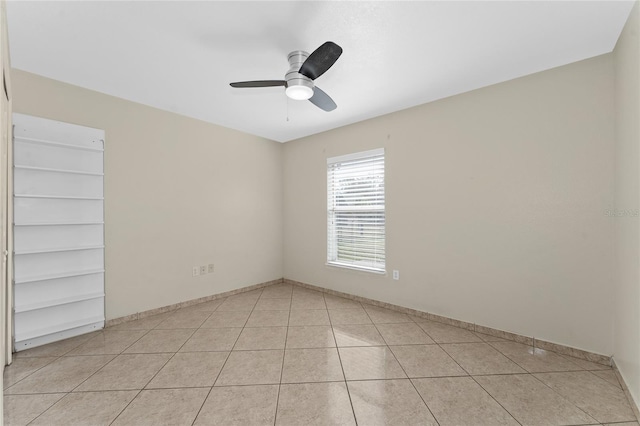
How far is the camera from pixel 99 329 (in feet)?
9.55

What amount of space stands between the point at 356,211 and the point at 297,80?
2.19 m

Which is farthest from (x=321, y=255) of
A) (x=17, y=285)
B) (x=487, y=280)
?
(x=17, y=285)

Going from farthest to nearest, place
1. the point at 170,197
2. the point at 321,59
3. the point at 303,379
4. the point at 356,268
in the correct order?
the point at 356,268 → the point at 170,197 → the point at 303,379 → the point at 321,59

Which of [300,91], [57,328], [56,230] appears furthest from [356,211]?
[57,328]

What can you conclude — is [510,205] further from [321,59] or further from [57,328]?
[57,328]

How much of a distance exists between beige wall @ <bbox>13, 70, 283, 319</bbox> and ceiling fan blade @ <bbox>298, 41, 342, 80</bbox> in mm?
2296

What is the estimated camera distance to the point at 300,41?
6.91ft

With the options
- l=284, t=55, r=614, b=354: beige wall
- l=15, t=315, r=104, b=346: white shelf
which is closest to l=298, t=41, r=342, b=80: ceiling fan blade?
l=284, t=55, r=614, b=354: beige wall

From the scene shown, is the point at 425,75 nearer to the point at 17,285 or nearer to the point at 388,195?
the point at 388,195

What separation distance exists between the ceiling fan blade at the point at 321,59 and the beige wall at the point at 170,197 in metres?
2.30

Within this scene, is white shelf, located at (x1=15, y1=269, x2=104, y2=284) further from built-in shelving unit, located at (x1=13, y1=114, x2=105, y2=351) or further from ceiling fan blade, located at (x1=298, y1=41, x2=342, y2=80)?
ceiling fan blade, located at (x1=298, y1=41, x2=342, y2=80)

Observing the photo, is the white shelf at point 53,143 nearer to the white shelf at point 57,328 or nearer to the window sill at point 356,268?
the white shelf at point 57,328

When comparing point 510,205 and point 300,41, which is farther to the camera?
point 510,205

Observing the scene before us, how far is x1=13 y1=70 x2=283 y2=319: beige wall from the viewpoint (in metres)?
2.98
